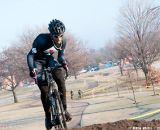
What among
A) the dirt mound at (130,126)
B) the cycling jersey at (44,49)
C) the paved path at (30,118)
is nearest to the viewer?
the dirt mound at (130,126)

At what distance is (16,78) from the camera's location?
199 feet

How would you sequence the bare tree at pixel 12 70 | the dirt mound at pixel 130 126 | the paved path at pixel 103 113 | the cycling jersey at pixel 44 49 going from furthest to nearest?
the bare tree at pixel 12 70 → the paved path at pixel 103 113 → the cycling jersey at pixel 44 49 → the dirt mound at pixel 130 126

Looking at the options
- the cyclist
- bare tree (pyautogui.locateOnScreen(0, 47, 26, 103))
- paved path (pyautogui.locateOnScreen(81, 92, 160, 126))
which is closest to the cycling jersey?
the cyclist

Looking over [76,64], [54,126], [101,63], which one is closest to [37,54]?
[54,126]

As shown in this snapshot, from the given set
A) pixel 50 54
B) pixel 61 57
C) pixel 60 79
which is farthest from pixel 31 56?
pixel 60 79

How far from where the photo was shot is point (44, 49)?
7.55 meters

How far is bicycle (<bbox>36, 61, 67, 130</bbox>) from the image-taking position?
7.70 metres

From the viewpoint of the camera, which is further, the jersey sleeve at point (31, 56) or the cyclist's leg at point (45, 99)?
the cyclist's leg at point (45, 99)

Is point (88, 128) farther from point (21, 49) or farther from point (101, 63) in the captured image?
point (101, 63)

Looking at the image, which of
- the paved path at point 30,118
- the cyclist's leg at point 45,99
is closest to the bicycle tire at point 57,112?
the cyclist's leg at point 45,99

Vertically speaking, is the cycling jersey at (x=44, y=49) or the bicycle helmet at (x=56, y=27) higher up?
the bicycle helmet at (x=56, y=27)

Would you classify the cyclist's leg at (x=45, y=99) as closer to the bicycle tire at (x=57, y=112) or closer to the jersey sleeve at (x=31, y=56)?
→ the bicycle tire at (x=57, y=112)

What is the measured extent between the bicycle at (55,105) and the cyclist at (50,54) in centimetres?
8

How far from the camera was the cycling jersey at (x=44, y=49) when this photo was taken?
24.1 ft
